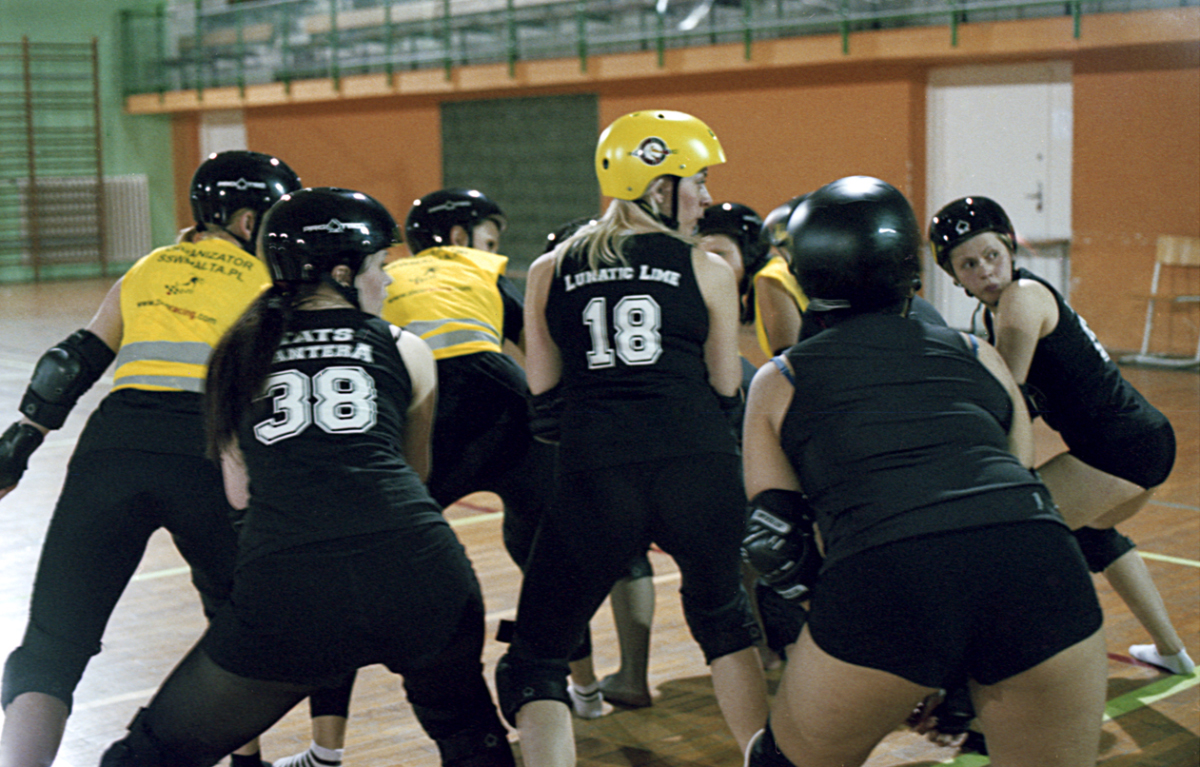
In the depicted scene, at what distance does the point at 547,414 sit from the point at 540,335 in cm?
17

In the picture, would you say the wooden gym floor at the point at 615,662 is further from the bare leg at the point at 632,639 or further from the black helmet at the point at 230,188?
the black helmet at the point at 230,188

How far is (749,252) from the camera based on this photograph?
354cm

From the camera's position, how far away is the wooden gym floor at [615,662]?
2996 millimetres

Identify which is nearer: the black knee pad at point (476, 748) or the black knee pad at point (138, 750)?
the black knee pad at point (138, 750)

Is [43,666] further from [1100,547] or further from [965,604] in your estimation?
[1100,547]

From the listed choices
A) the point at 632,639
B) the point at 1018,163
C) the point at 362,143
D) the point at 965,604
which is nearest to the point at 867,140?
the point at 1018,163

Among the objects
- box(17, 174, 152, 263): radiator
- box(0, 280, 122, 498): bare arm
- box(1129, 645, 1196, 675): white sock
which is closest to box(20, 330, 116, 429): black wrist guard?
box(0, 280, 122, 498): bare arm

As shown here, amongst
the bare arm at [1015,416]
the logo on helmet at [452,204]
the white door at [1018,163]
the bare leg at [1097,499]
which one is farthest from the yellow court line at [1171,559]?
the bare arm at [1015,416]

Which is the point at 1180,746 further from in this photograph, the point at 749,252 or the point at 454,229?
the point at 454,229

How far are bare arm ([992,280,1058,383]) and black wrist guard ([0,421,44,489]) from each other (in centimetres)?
223

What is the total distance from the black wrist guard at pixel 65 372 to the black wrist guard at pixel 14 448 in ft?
0.13

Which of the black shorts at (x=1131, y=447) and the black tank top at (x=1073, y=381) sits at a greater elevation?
the black tank top at (x=1073, y=381)

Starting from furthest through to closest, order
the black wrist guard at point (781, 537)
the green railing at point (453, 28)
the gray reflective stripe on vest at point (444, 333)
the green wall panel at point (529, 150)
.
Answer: the green wall panel at point (529, 150), the green railing at point (453, 28), the gray reflective stripe on vest at point (444, 333), the black wrist guard at point (781, 537)

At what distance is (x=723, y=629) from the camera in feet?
8.21
